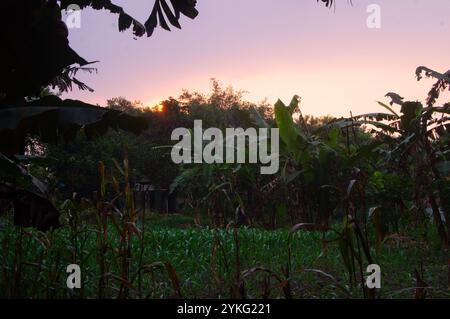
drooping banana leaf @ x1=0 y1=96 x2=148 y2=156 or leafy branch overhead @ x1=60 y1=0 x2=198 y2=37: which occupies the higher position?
leafy branch overhead @ x1=60 y1=0 x2=198 y2=37

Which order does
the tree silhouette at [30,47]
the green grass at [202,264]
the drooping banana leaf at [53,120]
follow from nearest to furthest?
1. the green grass at [202,264]
2. the drooping banana leaf at [53,120]
3. the tree silhouette at [30,47]

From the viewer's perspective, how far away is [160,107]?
20.5 metres

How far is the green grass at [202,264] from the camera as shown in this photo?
225 centimetres

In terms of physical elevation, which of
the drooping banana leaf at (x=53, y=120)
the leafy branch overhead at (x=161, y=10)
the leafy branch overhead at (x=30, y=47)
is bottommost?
the drooping banana leaf at (x=53, y=120)

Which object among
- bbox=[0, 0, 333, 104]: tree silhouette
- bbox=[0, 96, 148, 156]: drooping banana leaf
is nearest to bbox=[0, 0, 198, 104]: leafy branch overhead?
bbox=[0, 0, 333, 104]: tree silhouette

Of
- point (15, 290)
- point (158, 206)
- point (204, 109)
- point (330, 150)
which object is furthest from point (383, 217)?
point (204, 109)

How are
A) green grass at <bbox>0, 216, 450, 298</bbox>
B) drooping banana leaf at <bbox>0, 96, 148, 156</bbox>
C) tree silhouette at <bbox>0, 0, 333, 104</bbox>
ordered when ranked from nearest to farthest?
green grass at <bbox>0, 216, 450, 298</bbox>, drooping banana leaf at <bbox>0, 96, 148, 156</bbox>, tree silhouette at <bbox>0, 0, 333, 104</bbox>

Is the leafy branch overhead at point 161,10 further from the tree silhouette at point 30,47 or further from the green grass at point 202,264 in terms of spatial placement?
A: the green grass at point 202,264

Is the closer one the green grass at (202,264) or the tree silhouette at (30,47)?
the green grass at (202,264)

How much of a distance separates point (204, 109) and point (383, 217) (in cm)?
1452

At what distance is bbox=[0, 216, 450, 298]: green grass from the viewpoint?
7.39ft

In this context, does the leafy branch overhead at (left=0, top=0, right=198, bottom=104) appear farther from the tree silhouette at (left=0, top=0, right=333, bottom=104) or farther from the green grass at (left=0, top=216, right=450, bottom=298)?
the green grass at (left=0, top=216, right=450, bottom=298)

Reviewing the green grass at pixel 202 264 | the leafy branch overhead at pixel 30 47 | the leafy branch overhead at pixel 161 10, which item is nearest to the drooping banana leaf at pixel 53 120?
the leafy branch overhead at pixel 30 47
